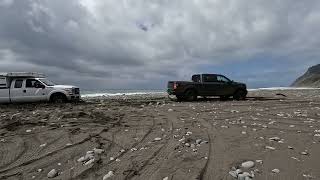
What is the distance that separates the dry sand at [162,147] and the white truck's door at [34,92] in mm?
8636

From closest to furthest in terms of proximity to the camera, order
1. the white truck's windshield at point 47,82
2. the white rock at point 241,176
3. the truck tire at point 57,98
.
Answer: the white rock at point 241,176, the truck tire at point 57,98, the white truck's windshield at point 47,82

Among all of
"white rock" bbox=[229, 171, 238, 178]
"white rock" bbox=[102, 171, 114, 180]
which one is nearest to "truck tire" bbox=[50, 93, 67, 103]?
"white rock" bbox=[102, 171, 114, 180]

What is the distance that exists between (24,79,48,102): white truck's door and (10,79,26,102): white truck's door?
8.9 inches

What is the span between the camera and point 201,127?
38.3ft

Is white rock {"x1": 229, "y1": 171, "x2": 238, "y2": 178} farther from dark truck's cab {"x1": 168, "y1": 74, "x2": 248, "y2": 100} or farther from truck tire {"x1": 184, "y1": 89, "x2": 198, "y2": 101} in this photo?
truck tire {"x1": 184, "y1": 89, "x2": 198, "y2": 101}

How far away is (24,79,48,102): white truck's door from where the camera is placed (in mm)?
22516

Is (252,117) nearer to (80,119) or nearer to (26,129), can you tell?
(80,119)

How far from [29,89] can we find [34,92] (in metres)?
0.33

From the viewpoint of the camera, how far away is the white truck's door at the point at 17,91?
73.4ft

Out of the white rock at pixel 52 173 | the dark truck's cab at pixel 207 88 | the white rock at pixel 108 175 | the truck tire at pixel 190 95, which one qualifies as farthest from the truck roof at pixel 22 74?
the white rock at pixel 108 175

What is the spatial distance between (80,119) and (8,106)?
366 inches

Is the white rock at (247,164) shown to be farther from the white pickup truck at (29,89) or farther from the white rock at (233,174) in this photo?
the white pickup truck at (29,89)

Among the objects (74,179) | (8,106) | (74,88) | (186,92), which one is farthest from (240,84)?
(74,179)

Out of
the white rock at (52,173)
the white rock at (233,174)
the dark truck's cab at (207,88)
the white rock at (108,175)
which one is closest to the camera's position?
the white rock at (233,174)
